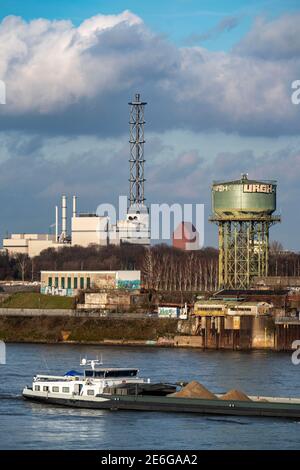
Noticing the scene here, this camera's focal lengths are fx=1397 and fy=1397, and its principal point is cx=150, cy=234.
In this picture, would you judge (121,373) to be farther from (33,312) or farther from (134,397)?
(33,312)

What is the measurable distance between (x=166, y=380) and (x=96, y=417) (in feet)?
34.5

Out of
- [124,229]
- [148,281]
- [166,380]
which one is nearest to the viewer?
[166,380]

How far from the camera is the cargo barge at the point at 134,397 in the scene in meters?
50.6

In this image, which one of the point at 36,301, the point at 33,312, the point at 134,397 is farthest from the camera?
the point at 36,301

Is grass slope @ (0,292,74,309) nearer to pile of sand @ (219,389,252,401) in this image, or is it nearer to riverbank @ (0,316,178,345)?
riverbank @ (0,316,178,345)

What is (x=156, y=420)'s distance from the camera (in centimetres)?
4966

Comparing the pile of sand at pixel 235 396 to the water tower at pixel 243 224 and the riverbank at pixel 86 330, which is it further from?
the water tower at pixel 243 224

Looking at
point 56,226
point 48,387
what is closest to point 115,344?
point 48,387

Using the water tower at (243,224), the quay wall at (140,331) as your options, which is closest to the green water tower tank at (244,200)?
the water tower at (243,224)

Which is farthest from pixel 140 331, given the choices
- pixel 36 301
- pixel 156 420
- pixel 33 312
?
pixel 156 420

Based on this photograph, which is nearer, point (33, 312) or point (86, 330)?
point (86, 330)

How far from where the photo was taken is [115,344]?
9288cm

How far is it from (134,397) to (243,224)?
5283cm

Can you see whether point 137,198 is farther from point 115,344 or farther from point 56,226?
point 115,344
